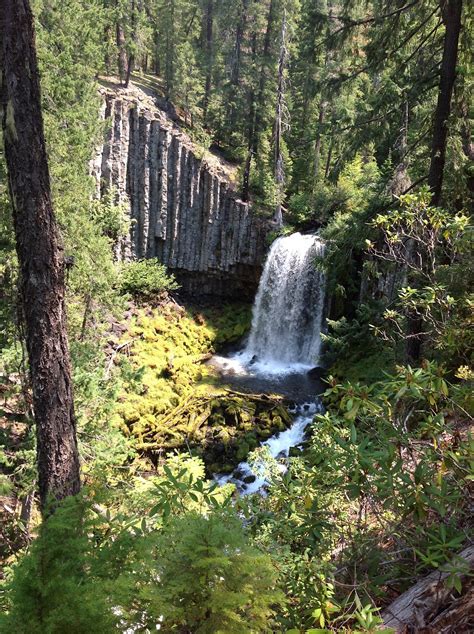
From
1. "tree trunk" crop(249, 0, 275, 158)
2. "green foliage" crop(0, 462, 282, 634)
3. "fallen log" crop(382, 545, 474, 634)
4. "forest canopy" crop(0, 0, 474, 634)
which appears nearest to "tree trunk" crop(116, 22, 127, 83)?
"forest canopy" crop(0, 0, 474, 634)

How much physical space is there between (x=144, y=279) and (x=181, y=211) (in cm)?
427

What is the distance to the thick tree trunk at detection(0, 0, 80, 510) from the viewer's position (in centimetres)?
346

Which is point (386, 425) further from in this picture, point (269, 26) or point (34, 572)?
point (269, 26)

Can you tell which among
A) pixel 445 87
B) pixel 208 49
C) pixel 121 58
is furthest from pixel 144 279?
pixel 208 49

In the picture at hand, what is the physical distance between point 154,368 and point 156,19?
79.3 feet

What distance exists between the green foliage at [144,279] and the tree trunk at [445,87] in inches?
512

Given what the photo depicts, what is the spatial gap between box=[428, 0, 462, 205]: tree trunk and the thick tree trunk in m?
5.32

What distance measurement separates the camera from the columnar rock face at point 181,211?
59.3ft

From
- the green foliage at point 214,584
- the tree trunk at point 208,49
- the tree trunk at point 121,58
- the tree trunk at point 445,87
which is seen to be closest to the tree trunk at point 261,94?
the tree trunk at point 208,49

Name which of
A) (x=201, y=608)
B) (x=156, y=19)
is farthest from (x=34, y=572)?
(x=156, y=19)

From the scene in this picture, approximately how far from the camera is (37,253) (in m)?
3.79

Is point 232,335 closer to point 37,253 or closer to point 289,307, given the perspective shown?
point 289,307

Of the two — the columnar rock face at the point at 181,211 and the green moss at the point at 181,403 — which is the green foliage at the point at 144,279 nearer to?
the green moss at the point at 181,403

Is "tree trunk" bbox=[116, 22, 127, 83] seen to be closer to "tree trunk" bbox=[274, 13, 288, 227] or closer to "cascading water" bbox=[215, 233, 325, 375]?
"tree trunk" bbox=[274, 13, 288, 227]
